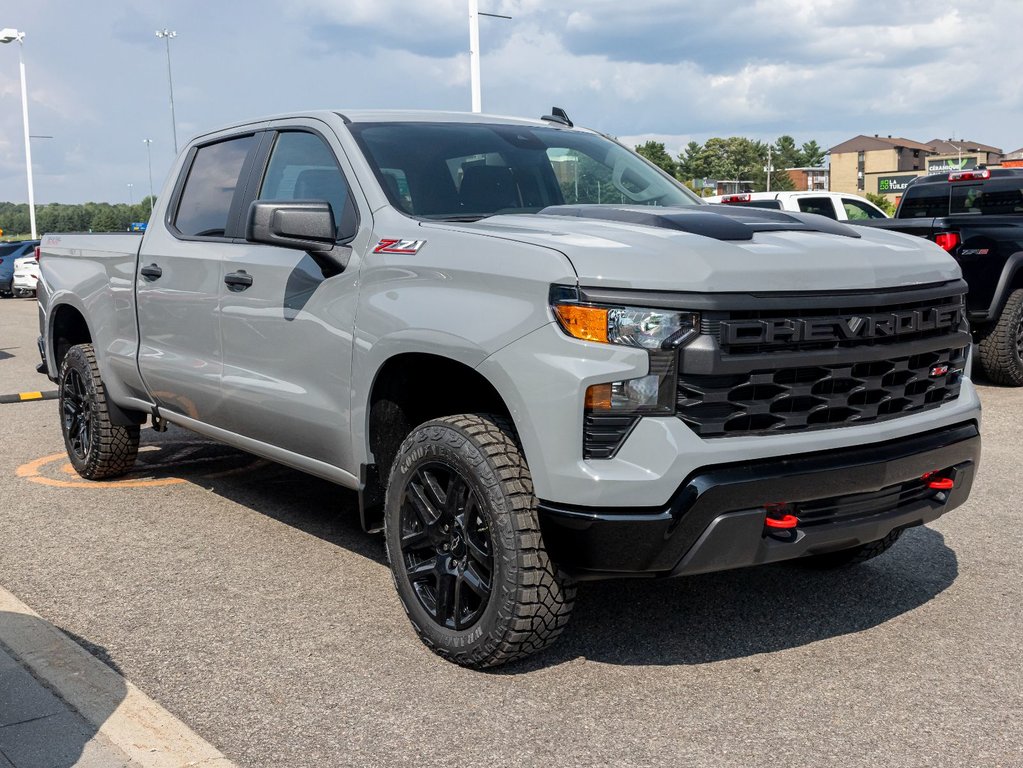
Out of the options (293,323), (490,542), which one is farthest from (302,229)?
(490,542)

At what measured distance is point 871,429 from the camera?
3707mm

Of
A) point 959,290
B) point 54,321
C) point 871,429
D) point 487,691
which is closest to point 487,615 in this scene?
point 487,691

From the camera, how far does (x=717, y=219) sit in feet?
12.9

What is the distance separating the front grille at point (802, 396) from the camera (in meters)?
3.41

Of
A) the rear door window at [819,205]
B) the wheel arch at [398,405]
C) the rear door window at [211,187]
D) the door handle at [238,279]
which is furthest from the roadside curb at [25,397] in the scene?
the rear door window at [819,205]

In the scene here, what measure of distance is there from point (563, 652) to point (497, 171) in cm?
203

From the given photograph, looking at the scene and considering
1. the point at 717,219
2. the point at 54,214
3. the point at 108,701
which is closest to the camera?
the point at 108,701

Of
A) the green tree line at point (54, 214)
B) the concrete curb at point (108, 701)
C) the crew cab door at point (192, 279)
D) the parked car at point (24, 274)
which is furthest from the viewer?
the green tree line at point (54, 214)

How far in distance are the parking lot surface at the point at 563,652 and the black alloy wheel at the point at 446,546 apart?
0.73ft

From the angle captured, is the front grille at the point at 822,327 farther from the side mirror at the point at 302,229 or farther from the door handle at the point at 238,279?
the door handle at the point at 238,279

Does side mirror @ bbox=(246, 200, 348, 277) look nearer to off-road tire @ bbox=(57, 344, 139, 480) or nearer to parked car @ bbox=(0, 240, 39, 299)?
off-road tire @ bbox=(57, 344, 139, 480)

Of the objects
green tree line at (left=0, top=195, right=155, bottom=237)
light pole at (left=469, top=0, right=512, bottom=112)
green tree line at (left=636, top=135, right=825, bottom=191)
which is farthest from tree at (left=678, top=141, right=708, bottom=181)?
light pole at (left=469, top=0, right=512, bottom=112)

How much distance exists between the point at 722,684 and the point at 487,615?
795 millimetres

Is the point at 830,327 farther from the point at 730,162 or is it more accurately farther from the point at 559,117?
the point at 730,162
